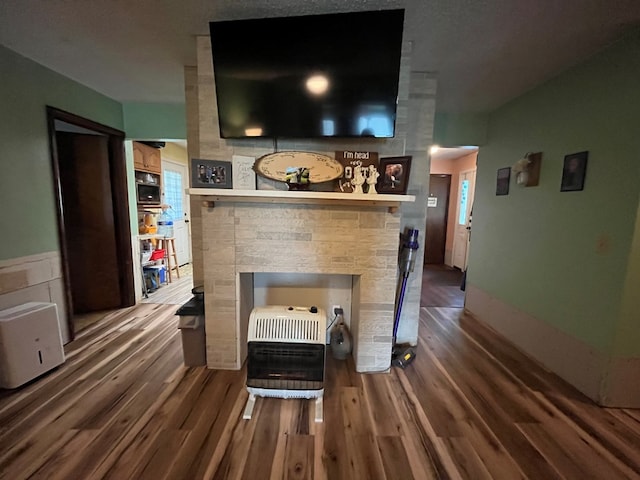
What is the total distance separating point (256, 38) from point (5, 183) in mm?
2096

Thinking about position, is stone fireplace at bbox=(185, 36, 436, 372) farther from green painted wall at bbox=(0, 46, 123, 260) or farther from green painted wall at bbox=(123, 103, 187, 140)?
green painted wall at bbox=(0, 46, 123, 260)

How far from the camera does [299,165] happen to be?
1.87 metres

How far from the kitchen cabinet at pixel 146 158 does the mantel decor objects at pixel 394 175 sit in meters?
3.56

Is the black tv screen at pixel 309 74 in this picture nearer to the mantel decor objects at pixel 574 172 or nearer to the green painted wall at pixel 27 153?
the mantel decor objects at pixel 574 172

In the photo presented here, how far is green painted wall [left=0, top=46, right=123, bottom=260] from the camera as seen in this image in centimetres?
199

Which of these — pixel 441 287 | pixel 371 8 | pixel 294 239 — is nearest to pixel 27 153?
pixel 294 239

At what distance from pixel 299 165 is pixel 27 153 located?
2176mm

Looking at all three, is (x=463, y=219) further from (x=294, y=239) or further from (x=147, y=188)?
(x=147, y=188)

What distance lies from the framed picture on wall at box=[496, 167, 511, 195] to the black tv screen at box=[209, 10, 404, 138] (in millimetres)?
1779

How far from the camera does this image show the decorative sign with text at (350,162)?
1.88 meters

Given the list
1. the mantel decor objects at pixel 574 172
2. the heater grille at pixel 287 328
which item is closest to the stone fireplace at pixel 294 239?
the heater grille at pixel 287 328

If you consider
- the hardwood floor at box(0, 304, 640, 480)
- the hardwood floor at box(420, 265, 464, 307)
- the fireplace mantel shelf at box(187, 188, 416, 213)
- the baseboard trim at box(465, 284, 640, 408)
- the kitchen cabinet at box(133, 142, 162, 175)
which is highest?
the kitchen cabinet at box(133, 142, 162, 175)

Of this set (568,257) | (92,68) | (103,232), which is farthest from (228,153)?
(568,257)

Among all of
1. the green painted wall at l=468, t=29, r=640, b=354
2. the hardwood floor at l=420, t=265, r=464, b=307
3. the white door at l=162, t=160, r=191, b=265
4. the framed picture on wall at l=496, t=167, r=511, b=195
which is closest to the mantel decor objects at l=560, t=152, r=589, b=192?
the green painted wall at l=468, t=29, r=640, b=354
